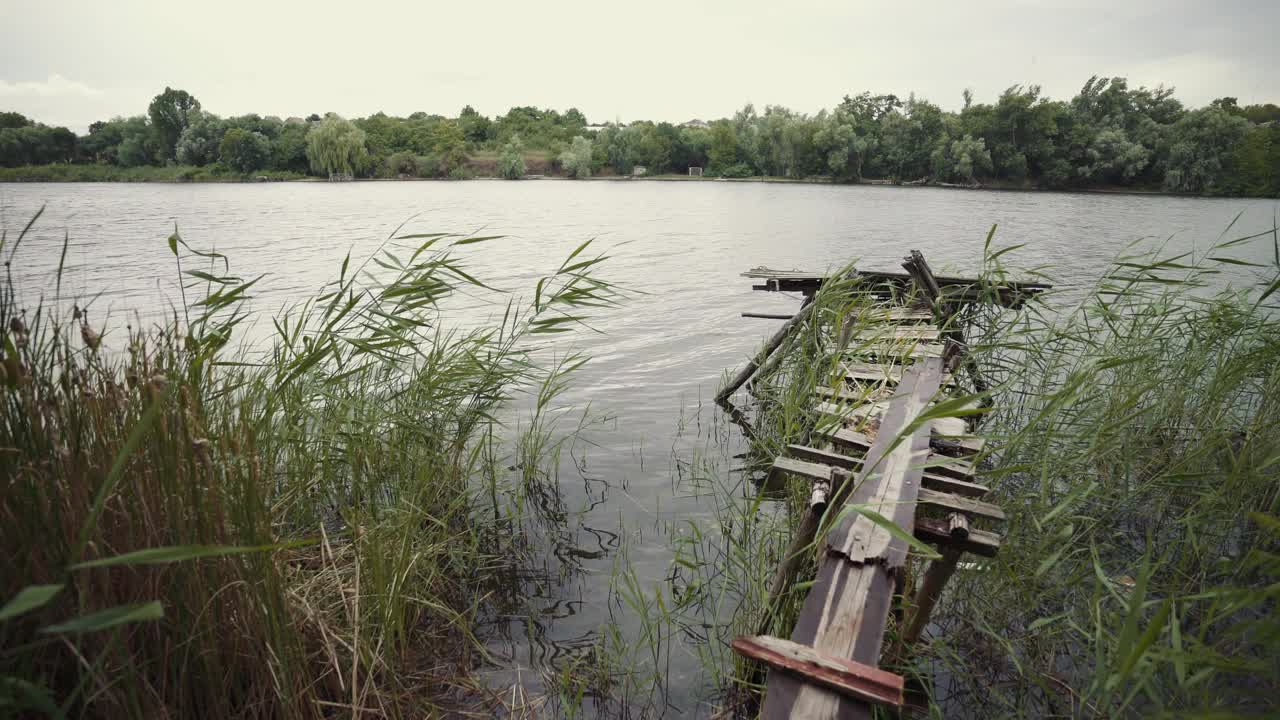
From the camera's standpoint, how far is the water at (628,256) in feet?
17.7

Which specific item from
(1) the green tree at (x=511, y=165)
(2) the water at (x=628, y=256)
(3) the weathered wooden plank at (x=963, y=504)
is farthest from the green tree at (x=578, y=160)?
(3) the weathered wooden plank at (x=963, y=504)

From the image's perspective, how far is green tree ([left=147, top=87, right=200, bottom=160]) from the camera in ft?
238

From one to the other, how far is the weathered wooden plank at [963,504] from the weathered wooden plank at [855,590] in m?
0.09

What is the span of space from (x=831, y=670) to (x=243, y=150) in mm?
86705

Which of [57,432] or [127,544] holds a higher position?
[57,432]

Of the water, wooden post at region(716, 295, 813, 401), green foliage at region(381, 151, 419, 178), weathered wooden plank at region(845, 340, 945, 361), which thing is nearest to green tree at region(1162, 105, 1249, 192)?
the water

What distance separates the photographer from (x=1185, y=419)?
6.72 metres

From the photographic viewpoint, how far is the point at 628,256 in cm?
2302

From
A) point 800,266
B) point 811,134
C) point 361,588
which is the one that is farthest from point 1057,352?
point 811,134

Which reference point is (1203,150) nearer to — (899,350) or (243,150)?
(899,350)

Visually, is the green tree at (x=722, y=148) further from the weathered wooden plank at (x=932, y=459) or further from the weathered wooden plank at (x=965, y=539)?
the weathered wooden plank at (x=965, y=539)

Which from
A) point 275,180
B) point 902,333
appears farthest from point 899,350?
point 275,180

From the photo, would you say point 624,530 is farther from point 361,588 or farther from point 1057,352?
point 1057,352

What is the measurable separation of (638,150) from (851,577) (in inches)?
3849
